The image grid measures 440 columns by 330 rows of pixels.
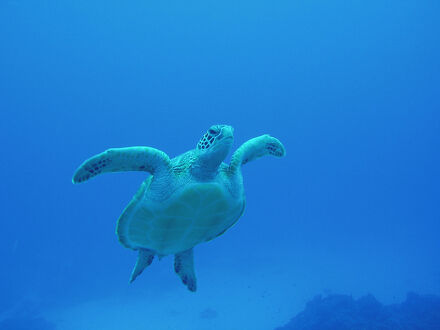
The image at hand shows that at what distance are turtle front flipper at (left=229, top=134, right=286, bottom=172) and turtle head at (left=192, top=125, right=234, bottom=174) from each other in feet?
1.86

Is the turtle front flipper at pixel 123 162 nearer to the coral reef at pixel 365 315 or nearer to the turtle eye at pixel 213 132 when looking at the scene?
the turtle eye at pixel 213 132

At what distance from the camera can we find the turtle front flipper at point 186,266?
4719 millimetres

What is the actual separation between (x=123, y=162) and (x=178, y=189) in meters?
0.68

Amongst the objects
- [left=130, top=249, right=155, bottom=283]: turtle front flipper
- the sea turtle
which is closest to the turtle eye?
the sea turtle

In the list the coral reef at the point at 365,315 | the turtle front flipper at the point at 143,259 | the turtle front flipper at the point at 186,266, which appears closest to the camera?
the turtle front flipper at the point at 143,259

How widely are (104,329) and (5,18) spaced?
48.3m

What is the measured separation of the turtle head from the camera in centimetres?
313

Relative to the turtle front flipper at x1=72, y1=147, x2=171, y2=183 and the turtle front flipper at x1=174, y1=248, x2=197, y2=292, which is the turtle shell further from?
the turtle front flipper at x1=174, y1=248, x2=197, y2=292

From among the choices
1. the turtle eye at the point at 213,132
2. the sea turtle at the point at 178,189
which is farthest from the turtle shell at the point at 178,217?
the turtle eye at the point at 213,132

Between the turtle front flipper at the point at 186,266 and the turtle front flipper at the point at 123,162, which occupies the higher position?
the turtle front flipper at the point at 123,162

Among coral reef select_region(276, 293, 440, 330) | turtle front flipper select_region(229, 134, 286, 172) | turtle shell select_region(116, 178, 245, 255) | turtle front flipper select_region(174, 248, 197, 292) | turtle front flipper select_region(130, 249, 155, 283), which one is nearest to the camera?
turtle shell select_region(116, 178, 245, 255)

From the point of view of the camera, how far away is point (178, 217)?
11.9 ft

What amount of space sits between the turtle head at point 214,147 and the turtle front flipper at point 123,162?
0.43 meters

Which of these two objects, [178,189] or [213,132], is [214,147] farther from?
[178,189]
